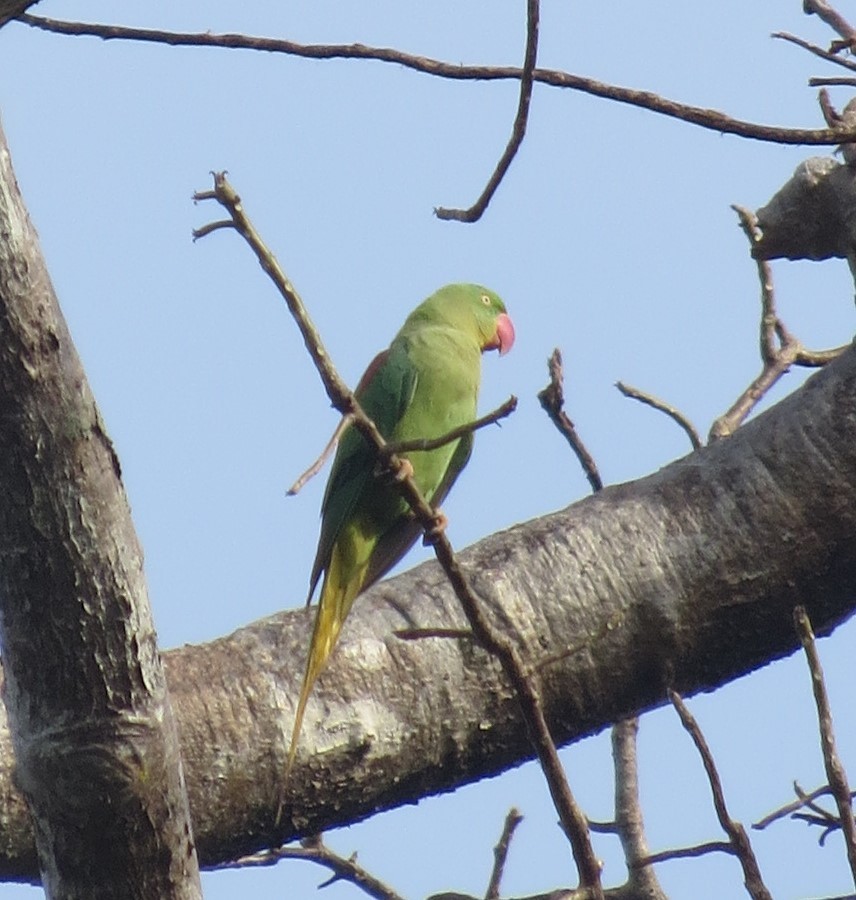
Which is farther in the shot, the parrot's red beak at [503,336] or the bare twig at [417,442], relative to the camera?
the parrot's red beak at [503,336]

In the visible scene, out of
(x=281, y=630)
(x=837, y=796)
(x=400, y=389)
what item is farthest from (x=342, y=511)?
(x=837, y=796)

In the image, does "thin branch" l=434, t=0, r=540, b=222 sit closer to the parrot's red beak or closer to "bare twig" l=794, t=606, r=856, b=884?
"bare twig" l=794, t=606, r=856, b=884

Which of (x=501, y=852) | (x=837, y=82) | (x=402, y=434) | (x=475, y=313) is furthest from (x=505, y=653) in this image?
(x=475, y=313)

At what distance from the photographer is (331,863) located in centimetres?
268

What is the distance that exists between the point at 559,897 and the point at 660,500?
101cm

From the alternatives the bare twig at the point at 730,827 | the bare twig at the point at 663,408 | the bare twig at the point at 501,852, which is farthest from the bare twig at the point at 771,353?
the bare twig at the point at 730,827

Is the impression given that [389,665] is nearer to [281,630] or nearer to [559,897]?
[281,630]

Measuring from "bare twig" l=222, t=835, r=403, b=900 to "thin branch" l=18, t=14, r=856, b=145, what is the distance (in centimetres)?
141

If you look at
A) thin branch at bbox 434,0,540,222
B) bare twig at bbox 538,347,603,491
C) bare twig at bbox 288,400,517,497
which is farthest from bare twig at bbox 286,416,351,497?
bare twig at bbox 538,347,603,491

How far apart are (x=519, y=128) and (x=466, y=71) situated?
0.13 meters

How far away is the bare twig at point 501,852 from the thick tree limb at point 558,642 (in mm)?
215

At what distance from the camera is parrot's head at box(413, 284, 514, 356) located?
14.4 feet

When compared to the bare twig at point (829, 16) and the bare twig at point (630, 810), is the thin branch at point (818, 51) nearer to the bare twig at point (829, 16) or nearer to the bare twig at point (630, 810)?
the bare twig at point (829, 16)

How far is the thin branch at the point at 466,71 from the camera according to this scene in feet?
6.33
